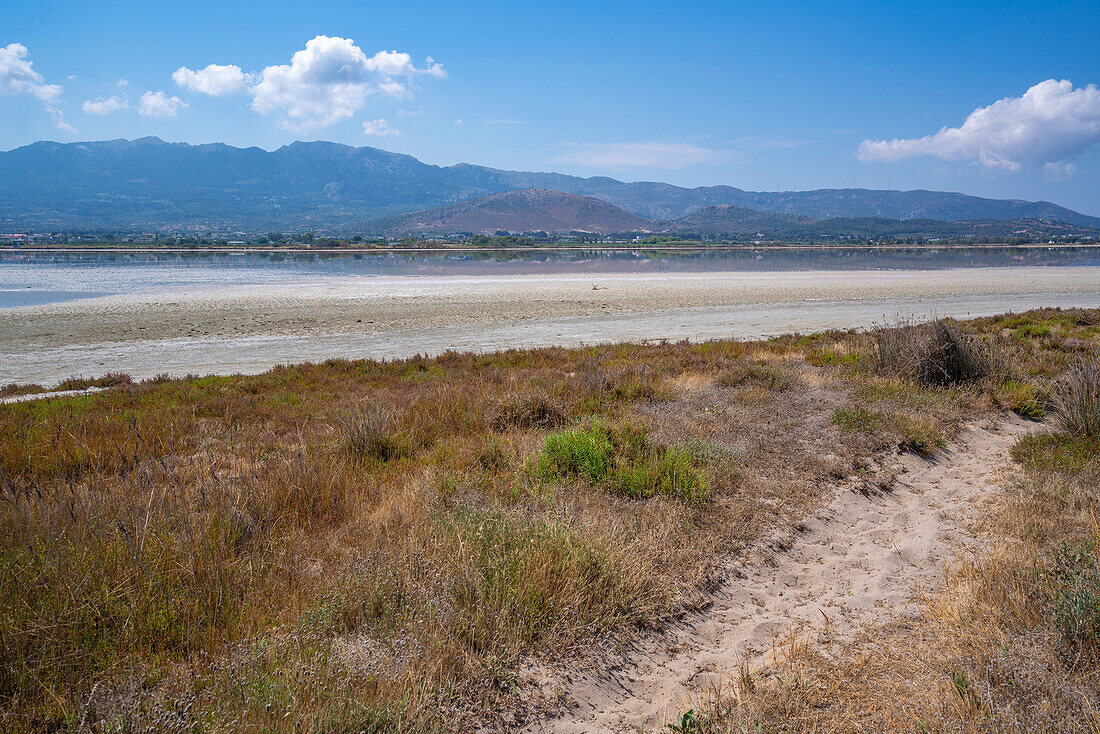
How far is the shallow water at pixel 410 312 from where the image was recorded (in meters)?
21.3

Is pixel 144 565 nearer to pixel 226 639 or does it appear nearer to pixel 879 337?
pixel 226 639

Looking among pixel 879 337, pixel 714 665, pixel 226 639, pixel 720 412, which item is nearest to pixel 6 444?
pixel 226 639

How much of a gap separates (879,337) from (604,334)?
1307cm

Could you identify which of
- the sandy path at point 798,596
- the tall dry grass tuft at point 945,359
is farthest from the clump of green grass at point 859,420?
the tall dry grass tuft at point 945,359

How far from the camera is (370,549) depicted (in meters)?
4.30

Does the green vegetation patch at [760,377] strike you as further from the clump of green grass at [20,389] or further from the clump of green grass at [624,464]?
the clump of green grass at [20,389]

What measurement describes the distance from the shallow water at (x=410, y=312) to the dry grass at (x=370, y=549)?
13.2 m

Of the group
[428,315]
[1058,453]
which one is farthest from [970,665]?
[428,315]

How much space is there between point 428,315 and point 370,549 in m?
27.7

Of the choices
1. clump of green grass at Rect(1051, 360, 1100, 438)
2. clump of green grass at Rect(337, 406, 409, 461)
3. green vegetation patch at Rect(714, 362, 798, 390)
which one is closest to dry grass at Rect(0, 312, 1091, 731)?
clump of green grass at Rect(337, 406, 409, 461)

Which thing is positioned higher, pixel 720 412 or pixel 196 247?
pixel 196 247

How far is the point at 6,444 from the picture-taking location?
24.2ft

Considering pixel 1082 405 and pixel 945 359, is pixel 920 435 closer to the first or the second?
pixel 1082 405

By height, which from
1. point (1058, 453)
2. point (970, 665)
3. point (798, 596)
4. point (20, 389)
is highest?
point (1058, 453)
